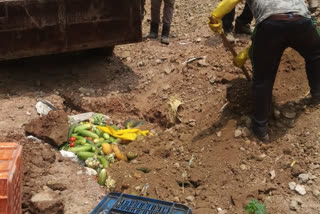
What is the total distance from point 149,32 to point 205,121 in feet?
11.3

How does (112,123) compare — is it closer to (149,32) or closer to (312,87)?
(312,87)

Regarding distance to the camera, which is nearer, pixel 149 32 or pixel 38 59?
pixel 38 59

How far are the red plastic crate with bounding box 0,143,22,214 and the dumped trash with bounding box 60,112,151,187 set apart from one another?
111 centimetres

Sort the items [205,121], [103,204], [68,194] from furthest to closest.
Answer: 1. [205,121]
2. [68,194]
3. [103,204]

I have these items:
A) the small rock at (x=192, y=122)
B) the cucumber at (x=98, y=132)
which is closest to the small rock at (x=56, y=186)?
the cucumber at (x=98, y=132)

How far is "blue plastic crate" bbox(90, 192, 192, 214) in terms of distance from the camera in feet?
13.4

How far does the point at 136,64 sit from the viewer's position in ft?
23.8

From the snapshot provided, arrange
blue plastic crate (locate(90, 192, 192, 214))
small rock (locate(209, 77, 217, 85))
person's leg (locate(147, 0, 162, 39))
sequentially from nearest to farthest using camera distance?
1. blue plastic crate (locate(90, 192, 192, 214))
2. small rock (locate(209, 77, 217, 85))
3. person's leg (locate(147, 0, 162, 39))

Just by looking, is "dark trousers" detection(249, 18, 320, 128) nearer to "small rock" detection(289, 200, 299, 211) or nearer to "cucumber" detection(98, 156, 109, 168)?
"small rock" detection(289, 200, 299, 211)

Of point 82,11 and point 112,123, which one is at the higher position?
point 82,11

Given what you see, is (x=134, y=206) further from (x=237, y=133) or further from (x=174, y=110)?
(x=174, y=110)

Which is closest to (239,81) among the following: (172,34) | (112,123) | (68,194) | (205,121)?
(205,121)

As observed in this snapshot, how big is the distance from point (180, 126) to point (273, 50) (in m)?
1.42

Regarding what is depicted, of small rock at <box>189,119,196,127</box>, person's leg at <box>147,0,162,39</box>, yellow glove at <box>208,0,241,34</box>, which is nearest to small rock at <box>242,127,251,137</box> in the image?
small rock at <box>189,119,196,127</box>
